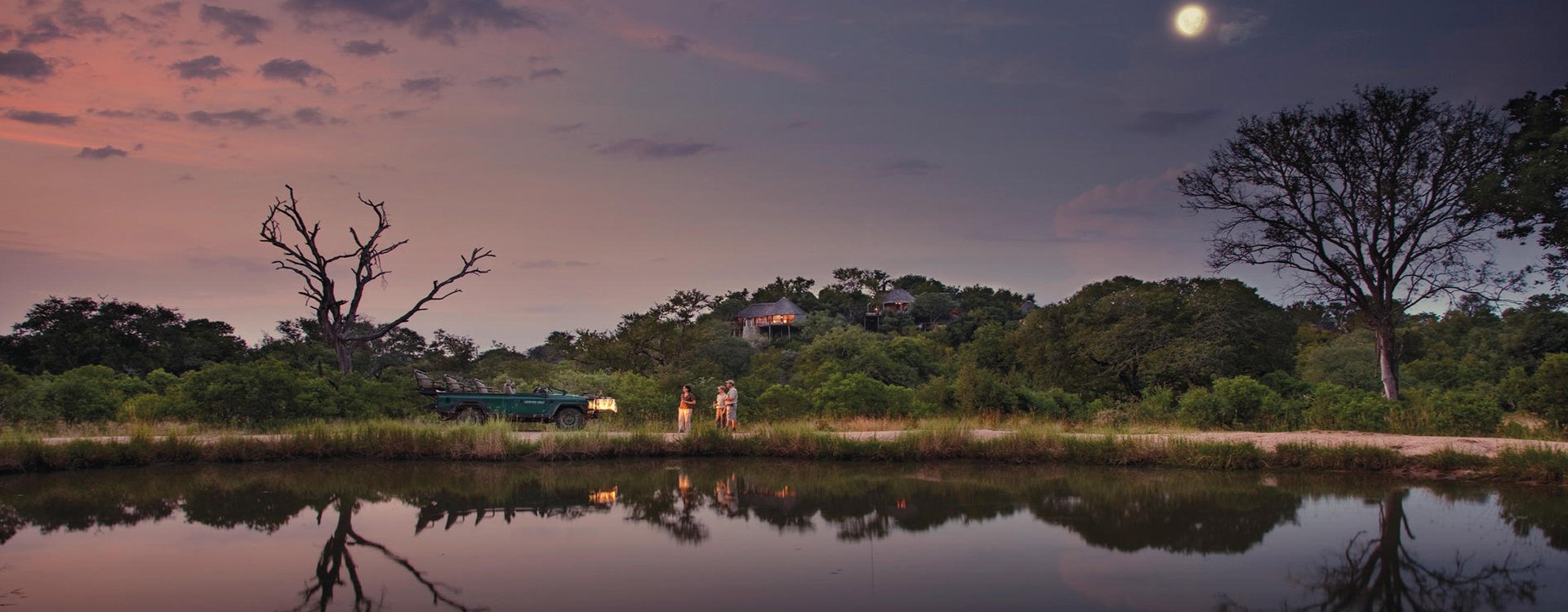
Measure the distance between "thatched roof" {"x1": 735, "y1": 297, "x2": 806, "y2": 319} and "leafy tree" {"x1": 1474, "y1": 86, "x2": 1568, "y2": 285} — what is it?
76.2 m

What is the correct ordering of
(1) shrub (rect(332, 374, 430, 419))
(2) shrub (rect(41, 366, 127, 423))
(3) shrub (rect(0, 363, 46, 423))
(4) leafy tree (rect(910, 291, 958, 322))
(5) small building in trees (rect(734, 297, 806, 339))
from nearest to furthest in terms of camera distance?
(3) shrub (rect(0, 363, 46, 423)) < (2) shrub (rect(41, 366, 127, 423)) < (1) shrub (rect(332, 374, 430, 419)) < (4) leafy tree (rect(910, 291, 958, 322)) < (5) small building in trees (rect(734, 297, 806, 339))

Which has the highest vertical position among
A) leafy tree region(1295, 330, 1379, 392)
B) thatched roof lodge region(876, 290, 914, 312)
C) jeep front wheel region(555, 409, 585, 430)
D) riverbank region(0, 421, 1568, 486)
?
thatched roof lodge region(876, 290, 914, 312)

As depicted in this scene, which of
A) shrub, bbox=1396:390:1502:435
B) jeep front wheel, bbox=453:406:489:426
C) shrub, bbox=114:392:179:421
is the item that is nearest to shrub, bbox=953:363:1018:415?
shrub, bbox=1396:390:1502:435

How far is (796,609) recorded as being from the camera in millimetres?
8508

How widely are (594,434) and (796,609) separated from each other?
12.7m

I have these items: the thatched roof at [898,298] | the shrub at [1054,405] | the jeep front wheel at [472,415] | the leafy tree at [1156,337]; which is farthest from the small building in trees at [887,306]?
the jeep front wheel at [472,415]

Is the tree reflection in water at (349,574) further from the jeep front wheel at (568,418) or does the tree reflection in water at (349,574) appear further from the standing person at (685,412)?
the jeep front wheel at (568,418)

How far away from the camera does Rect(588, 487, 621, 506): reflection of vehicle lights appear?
14.2 meters

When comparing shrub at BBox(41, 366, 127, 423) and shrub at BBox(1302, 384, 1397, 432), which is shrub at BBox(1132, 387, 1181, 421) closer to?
shrub at BBox(1302, 384, 1397, 432)

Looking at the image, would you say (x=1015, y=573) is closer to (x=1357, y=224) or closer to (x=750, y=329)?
(x=1357, y=224)

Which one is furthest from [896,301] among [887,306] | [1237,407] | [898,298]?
[1237,407]

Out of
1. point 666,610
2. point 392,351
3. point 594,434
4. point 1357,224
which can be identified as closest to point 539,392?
point 594,434

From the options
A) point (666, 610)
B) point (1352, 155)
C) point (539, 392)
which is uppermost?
point (1352, 155)

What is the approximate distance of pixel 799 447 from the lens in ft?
66.3
